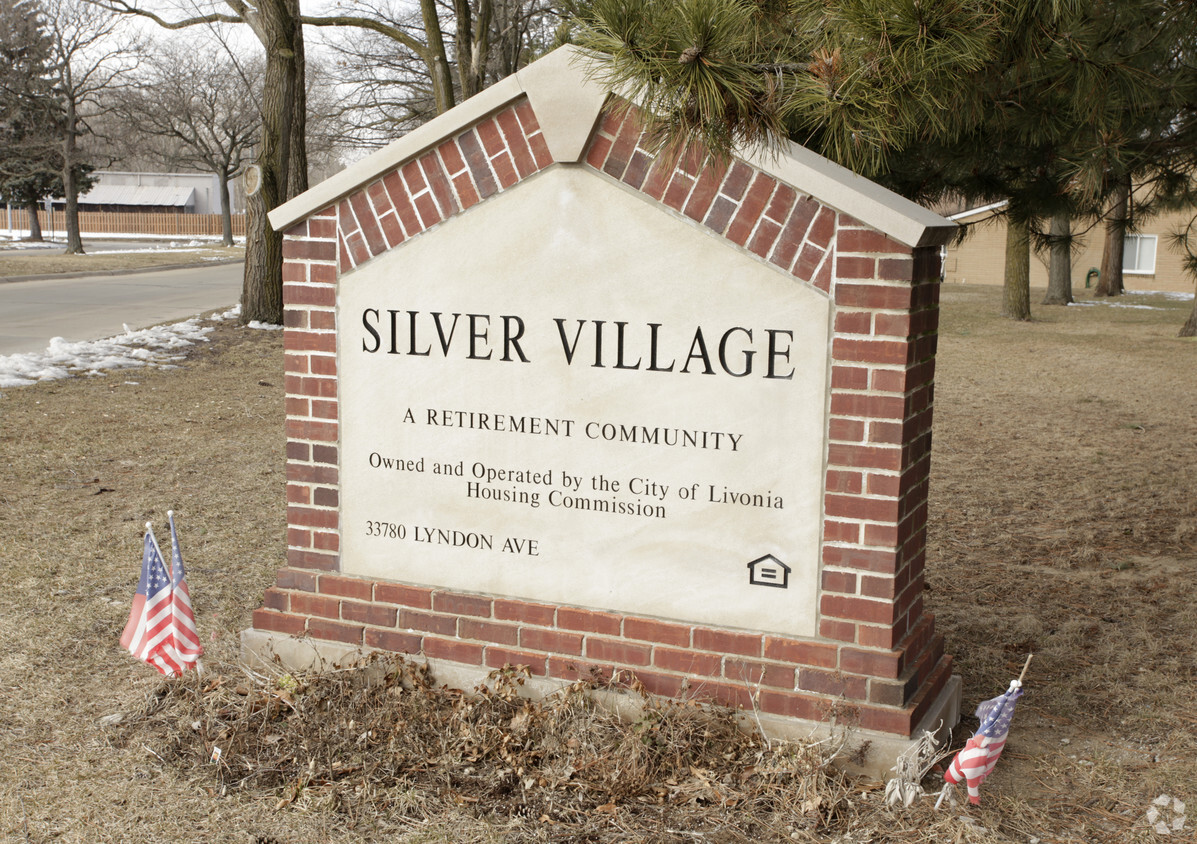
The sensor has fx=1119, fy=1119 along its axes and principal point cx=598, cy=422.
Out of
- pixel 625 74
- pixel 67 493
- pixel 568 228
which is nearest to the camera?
pixel 625 74

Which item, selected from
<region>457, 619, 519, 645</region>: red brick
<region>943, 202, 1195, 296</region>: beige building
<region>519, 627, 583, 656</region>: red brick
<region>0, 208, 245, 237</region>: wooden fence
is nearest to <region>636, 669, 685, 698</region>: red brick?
<region>519, 627, 583, 656</region>: red brick

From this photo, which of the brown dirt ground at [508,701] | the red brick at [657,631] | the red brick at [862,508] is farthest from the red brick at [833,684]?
the red brick at [862,508]

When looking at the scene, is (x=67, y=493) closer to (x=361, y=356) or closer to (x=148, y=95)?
(x=361, y=356)

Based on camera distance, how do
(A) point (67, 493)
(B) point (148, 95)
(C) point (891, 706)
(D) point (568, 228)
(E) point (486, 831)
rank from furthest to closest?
(B) point (148, 95)
(A) point (67, 493)
(D) point (568, 228)
(C) point (891, 706)
(E) point (486, 831)

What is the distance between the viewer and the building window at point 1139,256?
35.7 m

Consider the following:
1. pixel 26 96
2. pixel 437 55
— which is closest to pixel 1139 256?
pixel 437 55

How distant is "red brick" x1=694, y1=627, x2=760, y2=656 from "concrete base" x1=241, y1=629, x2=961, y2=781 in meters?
0.20

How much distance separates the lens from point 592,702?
3.85 meters

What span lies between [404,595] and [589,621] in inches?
28.8

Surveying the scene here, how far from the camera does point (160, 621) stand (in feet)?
13.2

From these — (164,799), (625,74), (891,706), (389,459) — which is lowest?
(164,799)

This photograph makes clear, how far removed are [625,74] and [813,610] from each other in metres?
1.80

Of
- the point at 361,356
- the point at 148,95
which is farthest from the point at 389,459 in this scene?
the point at 148,95

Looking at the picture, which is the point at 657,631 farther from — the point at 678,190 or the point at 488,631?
the point at 678,190
